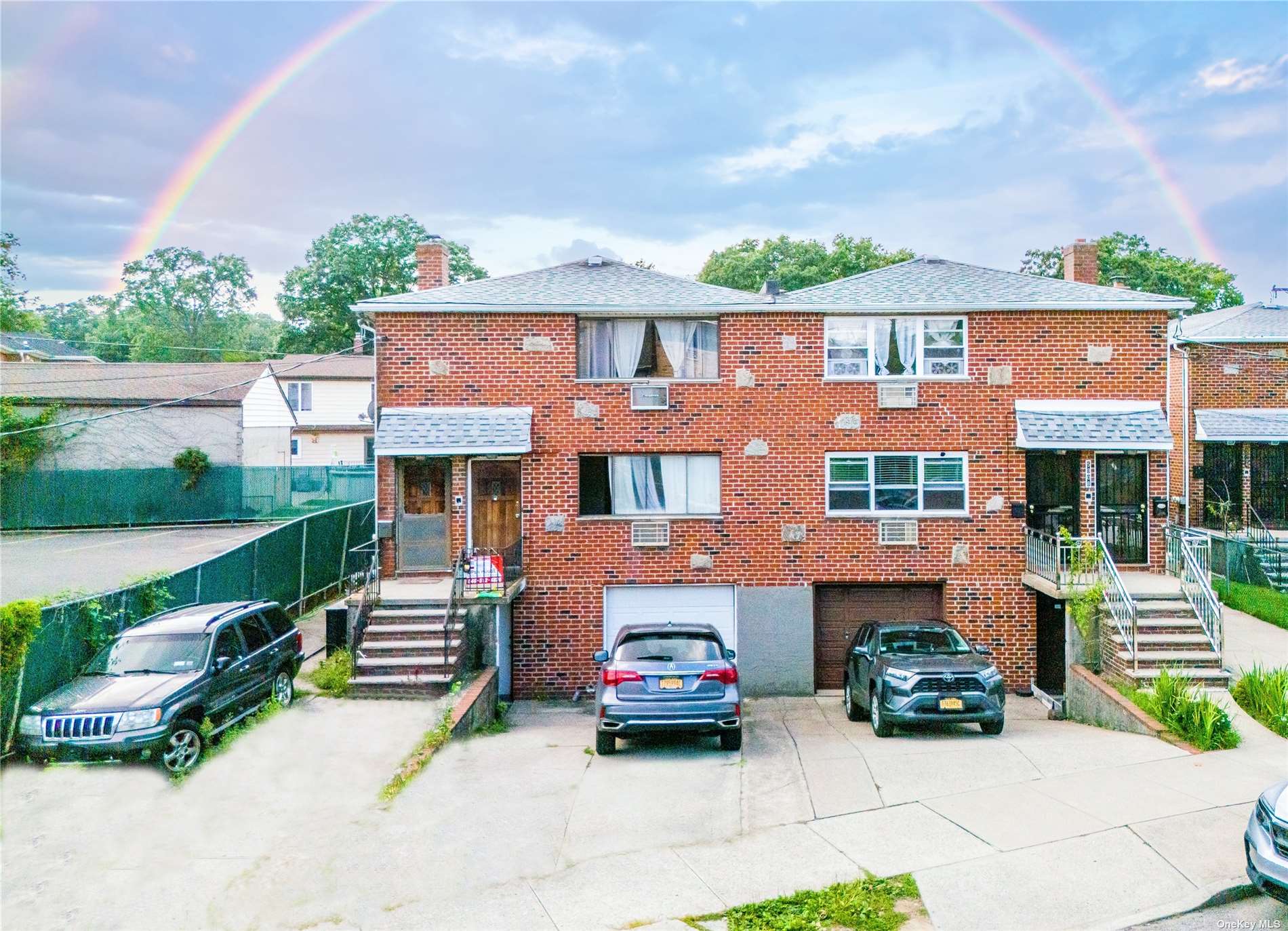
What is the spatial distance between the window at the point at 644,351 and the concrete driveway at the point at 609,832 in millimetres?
7505

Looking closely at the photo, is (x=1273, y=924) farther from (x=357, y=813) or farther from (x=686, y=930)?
(x=357, y=813)

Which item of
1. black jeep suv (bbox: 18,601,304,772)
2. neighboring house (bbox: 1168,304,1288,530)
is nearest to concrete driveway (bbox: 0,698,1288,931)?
black jeep suv (bbox: 18,601,304,772)

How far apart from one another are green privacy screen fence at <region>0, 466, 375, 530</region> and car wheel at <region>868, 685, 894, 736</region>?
23.5m

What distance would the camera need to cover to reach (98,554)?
23.2 metres

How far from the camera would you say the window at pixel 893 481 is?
17.1m

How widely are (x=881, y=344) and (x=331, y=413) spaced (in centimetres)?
3119

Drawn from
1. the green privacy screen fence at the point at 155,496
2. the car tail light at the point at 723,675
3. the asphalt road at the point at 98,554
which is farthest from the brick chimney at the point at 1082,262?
the green privacy screen fence at the point at 155,496

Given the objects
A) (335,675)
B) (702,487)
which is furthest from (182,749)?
(702,487)

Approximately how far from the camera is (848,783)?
33.0 feet

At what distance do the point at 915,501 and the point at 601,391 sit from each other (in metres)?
6.08

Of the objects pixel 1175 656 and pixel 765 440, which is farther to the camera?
pixel 765 440

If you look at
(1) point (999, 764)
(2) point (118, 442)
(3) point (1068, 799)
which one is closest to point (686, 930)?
(3) point (1068, 799)

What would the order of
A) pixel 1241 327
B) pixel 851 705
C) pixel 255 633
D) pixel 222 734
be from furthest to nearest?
pixel 1241 327, pixel 851 705, pixel 255 633, pixel 222 734

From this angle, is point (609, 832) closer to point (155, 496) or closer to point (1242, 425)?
point (1242, 425)
